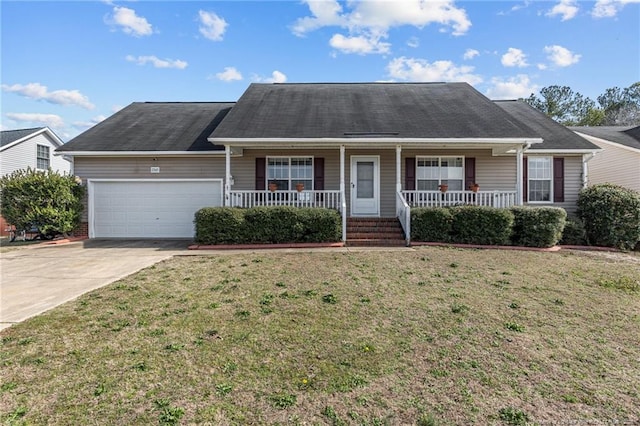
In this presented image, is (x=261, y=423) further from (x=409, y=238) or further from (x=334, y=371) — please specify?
(x=409, y=238)

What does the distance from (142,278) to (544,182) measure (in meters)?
13.0

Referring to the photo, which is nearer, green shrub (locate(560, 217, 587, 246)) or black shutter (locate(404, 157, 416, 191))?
green shrub (locate(560, 217, 587, 246))

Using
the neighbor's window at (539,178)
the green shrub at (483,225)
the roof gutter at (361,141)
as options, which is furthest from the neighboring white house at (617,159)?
the green shrub at (483,225)

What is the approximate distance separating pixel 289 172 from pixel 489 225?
260 inches

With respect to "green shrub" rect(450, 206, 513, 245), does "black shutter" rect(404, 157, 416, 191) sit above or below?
above

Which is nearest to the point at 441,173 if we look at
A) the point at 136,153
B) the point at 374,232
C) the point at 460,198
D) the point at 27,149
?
the point at 460,198

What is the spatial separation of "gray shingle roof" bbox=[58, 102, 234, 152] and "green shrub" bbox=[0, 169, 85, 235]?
140cm

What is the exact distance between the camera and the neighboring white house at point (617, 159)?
48.0ft

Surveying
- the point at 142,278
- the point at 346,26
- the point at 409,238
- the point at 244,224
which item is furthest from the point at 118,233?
the point at 346,26

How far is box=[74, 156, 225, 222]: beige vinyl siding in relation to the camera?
11523 millimetres

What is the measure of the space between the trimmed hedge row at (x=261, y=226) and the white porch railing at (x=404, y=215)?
2.09 meters

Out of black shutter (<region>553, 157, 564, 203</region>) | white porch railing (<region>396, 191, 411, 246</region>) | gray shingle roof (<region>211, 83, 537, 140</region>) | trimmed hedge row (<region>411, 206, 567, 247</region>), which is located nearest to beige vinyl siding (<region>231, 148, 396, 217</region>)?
gray shingle roof (<region>211, 83, 537, 140</region>)

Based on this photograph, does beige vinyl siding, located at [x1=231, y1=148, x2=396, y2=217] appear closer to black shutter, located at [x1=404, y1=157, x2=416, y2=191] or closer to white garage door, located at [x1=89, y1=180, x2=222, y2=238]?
black shutter, located at [x1=404, y1=157, x2=416, y2=191]

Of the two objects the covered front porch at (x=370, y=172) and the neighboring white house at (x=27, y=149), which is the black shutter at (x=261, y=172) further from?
the neighboring white house at (x=27, y=149)
